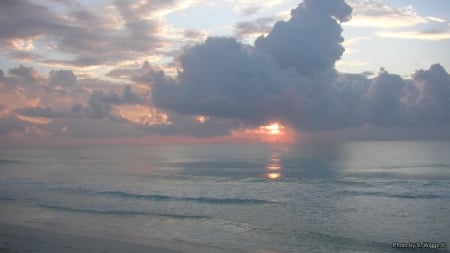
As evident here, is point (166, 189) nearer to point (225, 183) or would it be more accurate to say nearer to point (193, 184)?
point (193, 184)

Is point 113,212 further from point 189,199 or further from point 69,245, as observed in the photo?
point 69,245

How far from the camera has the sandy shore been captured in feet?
67.1

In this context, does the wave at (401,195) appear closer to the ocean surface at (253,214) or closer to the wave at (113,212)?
the ocean surface at (253,214)

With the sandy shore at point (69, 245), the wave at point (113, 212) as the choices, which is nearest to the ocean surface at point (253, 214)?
the wave at point (113, 212)

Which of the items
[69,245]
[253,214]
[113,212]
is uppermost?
[113,212]

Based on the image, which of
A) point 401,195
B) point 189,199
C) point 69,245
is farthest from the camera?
point 401,195

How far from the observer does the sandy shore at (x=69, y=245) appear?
20.5 m

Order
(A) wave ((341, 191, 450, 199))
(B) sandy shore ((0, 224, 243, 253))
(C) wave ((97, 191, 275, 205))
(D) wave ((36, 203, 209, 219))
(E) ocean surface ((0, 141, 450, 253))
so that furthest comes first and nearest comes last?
1. (A) wave ((341, 191, 450, 199))
2. (C) wave ((97, 191, 275, 205))
3. (D) wave ((36, 203, 209, 219))
4. (E) ocean surface ((0, 141, 450, 253))
5. (B) sandy shore ((0, 224, 243, 253))

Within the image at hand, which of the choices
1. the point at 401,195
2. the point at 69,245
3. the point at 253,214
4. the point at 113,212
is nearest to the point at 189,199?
the point at 113,212

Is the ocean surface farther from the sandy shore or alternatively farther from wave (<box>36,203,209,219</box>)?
the sandy shore

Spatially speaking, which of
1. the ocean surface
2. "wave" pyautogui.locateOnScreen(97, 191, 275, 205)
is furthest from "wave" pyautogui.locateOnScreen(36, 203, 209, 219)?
"wave" pyautogui.locateOnScreen(97, 191, 275, 205)

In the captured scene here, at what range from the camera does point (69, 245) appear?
2153cm

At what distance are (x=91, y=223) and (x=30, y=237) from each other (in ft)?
17.9

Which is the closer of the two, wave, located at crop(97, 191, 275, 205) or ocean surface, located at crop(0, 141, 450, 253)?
ocean surface, located at crop(0, 141, 450, 253)
